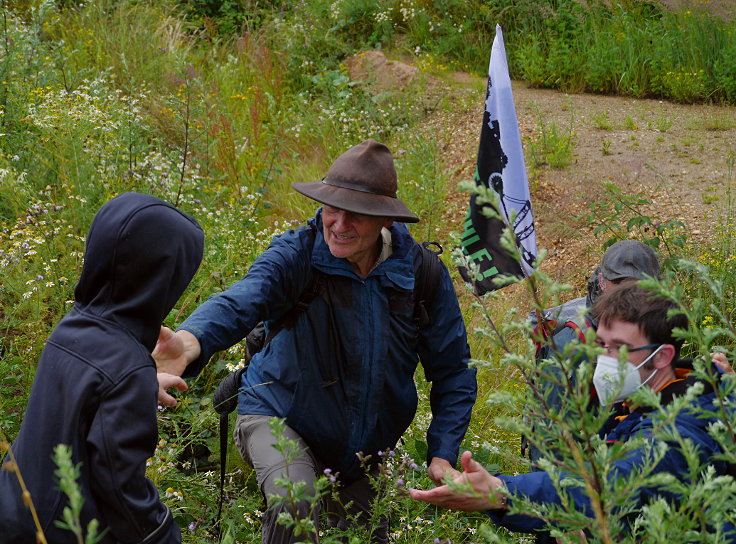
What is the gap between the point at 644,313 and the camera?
2.60m

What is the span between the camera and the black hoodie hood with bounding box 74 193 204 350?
7.25ft

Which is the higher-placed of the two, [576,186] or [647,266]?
[647,266]

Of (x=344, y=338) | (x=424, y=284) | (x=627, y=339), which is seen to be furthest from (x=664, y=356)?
(x=344, y=338)

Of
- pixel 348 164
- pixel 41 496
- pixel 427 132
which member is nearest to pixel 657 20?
pixel 427 132

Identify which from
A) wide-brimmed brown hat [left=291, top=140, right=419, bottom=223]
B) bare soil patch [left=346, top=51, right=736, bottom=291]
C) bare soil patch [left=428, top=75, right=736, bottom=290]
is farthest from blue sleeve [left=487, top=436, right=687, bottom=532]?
bare soil patch [left=428, top=75, right=736, bottom=290]

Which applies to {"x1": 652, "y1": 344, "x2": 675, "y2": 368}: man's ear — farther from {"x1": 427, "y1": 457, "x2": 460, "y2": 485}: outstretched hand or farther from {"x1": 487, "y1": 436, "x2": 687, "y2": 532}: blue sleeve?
{"x1": 427, "y1": 457, "x2": 460, "y2": 485}: outstretched hand

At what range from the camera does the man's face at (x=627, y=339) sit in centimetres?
258

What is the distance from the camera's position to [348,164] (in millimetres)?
3369

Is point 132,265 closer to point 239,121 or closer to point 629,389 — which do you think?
point 629,389

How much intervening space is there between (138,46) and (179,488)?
695 centimetres

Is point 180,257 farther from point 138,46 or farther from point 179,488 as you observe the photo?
point 138,46

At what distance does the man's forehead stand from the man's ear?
2.3 inches

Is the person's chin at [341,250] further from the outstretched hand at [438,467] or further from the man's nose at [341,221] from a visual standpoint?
the outstretched hand at [438,467]

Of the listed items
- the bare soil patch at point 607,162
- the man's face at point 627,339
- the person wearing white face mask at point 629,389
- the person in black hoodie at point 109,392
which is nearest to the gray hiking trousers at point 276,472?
the person wearing white face mask at point 629,389
